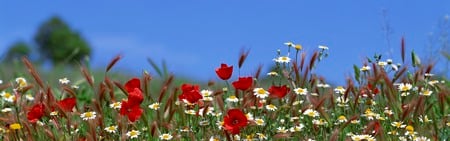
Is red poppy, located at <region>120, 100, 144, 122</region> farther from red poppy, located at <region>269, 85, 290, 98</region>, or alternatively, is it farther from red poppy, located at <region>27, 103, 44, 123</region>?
red poppy, located at <region>269, 85, 290, 98</region>

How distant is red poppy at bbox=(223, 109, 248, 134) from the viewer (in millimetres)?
3865

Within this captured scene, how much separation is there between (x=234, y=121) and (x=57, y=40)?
49.6 metres

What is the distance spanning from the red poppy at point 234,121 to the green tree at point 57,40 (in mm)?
45811

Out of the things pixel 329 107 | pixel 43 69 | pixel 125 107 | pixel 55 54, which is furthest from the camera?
pixel 55 54

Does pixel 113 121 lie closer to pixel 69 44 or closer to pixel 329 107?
pixel 329 107

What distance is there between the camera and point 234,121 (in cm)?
390

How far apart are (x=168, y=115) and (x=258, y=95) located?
0.48 m

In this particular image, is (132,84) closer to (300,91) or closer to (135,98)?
(135,98)

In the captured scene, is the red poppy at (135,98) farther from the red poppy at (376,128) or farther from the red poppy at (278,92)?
the red poppy at (376,128)

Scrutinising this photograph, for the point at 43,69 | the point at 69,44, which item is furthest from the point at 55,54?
the point at 43,69

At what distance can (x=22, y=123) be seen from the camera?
4.33 meters

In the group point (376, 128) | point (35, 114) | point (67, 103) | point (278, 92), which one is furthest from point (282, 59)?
point (35, 114)

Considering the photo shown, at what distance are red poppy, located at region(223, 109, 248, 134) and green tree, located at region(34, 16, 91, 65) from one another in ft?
150

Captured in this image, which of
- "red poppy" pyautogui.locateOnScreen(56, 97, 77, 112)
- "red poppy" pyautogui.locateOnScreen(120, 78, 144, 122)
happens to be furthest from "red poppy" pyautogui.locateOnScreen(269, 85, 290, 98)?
"red poppy" pyautogui.locateOnScreen(56, 97, 77, 112)
